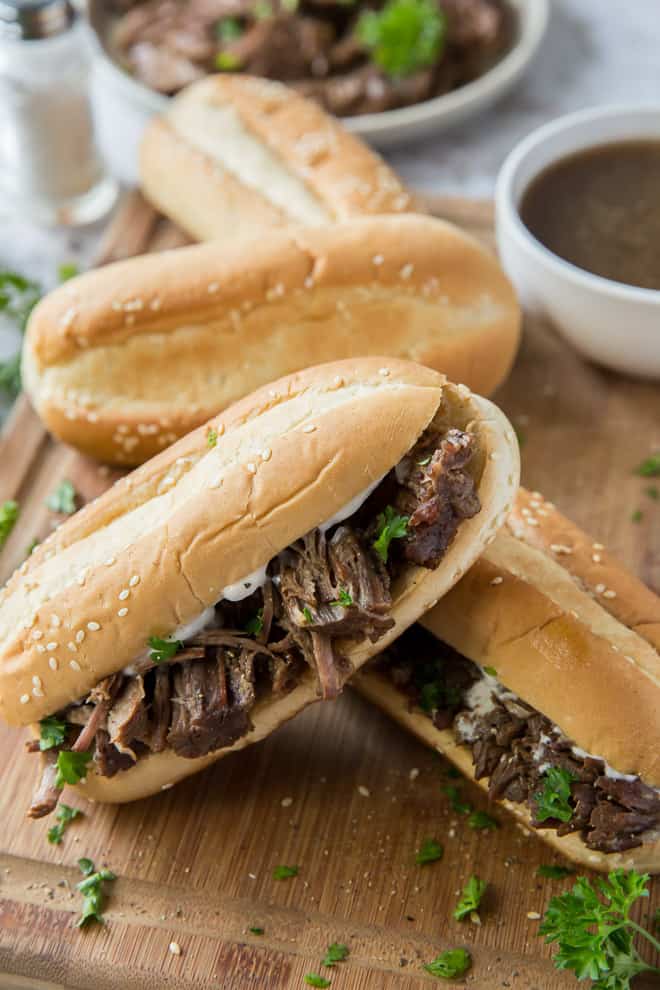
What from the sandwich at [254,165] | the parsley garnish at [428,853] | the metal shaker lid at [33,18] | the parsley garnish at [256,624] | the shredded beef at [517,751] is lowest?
the parsley garnish at [428,853]

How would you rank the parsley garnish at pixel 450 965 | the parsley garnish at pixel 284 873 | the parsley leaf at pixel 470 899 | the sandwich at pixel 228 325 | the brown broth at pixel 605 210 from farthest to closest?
the brown broth at pixel 605 210, the sandwich at pixel 228 325, the parsley garnish at pixel 284 873, the parsley leaf at pixel 470 899, the parsley garnish at pixel 450 965

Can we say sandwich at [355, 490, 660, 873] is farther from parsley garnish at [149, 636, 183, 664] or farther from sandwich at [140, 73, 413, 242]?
sandwich at [140, 73, 413, 242]

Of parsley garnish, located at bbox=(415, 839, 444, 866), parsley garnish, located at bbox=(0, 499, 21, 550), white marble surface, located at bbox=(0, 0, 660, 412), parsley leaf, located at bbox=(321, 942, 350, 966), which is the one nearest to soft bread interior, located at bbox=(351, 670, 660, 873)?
parsley garnish, located at bbox=(415, 839, 444, 866)

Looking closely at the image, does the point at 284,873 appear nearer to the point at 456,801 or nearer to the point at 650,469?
the point at 456,801

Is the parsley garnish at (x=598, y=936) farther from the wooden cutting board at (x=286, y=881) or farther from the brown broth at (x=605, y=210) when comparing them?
the brown broth at (x=605, y=210)

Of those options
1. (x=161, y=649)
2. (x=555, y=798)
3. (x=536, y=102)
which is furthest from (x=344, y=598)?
(x=536, y=102)

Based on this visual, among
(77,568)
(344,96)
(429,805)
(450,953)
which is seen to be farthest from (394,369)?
(344,96)

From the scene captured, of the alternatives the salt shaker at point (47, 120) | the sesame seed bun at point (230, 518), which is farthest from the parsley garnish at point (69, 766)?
the salt shaker at point (47, 120)
